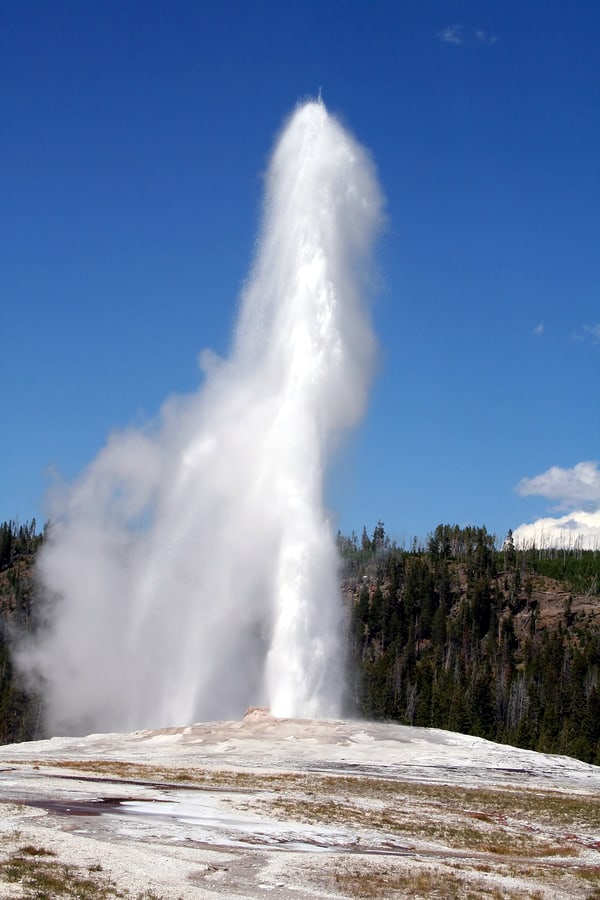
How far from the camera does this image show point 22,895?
1546 centimetres

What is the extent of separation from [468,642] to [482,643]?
10.9 feet

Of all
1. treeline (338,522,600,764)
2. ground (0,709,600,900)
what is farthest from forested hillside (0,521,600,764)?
ground (0,709,600,900)

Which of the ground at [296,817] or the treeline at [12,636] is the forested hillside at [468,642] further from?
the ground at [296,817]

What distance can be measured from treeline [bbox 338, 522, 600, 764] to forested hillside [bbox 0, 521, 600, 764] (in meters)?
0.22

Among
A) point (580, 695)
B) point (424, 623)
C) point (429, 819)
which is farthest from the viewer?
point (424, 623)

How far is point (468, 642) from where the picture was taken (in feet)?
501

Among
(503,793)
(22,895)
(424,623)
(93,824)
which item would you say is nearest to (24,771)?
(93,824)

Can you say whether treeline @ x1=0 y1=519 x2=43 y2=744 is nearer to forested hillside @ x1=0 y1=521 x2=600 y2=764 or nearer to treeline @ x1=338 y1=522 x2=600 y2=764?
forested hillside @ x1=0 y1=521 x2=600 y2=764

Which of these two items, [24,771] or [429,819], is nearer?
[429,819]

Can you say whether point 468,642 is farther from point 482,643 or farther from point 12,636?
point 12,636

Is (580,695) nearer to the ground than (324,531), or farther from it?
nearer to the ground

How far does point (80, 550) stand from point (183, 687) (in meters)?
47.1

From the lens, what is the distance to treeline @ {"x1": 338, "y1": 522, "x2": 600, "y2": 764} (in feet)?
318

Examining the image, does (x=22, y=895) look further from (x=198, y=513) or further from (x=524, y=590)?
(x=524, y=590)
